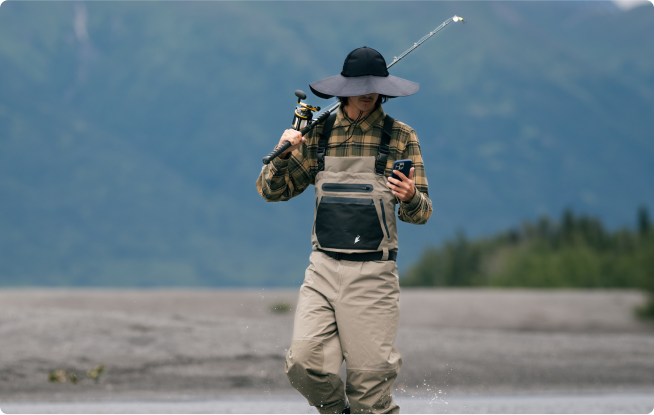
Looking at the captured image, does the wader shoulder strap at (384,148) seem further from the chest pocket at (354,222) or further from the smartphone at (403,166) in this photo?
the smartphone at (403,166)

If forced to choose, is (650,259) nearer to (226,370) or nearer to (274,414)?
(226,370)

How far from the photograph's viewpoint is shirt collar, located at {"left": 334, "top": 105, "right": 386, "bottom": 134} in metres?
4.55

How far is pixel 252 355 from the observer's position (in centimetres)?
1139

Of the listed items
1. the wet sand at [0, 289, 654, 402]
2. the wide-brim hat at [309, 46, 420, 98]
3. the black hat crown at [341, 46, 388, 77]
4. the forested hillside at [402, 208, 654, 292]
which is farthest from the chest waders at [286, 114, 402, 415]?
the forested hillside at [402, 208, 654, 292]

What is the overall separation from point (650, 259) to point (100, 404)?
1388cm

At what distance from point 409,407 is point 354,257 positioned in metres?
3.93

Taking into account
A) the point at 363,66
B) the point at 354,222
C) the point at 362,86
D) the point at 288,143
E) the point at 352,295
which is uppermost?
the point at 363,66

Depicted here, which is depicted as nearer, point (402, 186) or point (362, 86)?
point (402, 186)

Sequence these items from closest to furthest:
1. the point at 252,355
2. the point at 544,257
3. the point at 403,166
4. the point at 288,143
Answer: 1. the point at 403,166
2. the point at 288,143
3. the point at 252,355
4. the point at 544,257

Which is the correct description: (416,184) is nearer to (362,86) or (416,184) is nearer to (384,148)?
(384,148)

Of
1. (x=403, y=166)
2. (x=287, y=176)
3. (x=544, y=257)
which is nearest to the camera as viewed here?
(x=403, y=166)

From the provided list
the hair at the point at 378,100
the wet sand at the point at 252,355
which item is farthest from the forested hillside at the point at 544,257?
the hair at the point at 378,100

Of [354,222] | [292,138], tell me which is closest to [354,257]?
[354,222]

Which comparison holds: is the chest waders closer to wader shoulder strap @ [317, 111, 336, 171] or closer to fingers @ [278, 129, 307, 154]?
wader shoulder strap @ [317, 111, 336, 171]
